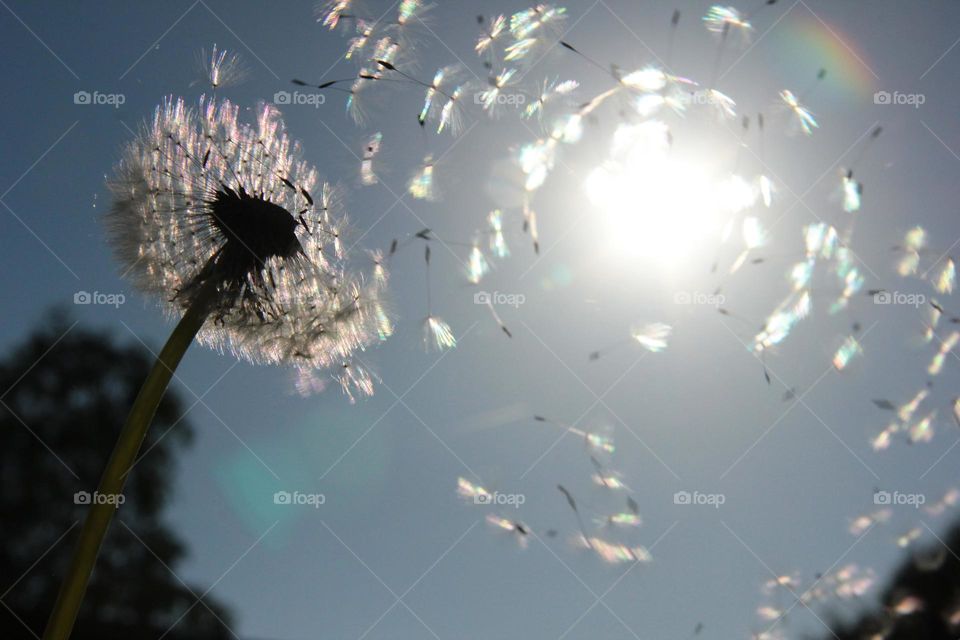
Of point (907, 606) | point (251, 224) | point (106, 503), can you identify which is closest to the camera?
point (106, 503)

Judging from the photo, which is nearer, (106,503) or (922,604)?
(106,503)

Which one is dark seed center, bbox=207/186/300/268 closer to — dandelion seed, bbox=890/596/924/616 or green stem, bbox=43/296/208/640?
green stem, bbox=43/296/208/640

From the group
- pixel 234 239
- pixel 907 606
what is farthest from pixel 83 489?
pixel 907 606

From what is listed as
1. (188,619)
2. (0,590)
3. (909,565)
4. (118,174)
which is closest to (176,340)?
(118,174)

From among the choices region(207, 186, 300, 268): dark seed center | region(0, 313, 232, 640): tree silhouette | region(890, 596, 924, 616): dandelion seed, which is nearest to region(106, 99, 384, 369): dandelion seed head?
region(207, 186, 300, 268): dark seed center

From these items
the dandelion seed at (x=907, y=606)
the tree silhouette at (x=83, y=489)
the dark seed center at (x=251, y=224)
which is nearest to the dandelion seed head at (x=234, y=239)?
the dark seed center at (x=251, y=224)

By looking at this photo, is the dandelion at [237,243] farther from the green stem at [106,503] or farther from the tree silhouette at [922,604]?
the tree silhouette at [922,604]

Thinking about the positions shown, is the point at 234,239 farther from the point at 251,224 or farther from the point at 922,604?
the point at 922,604
